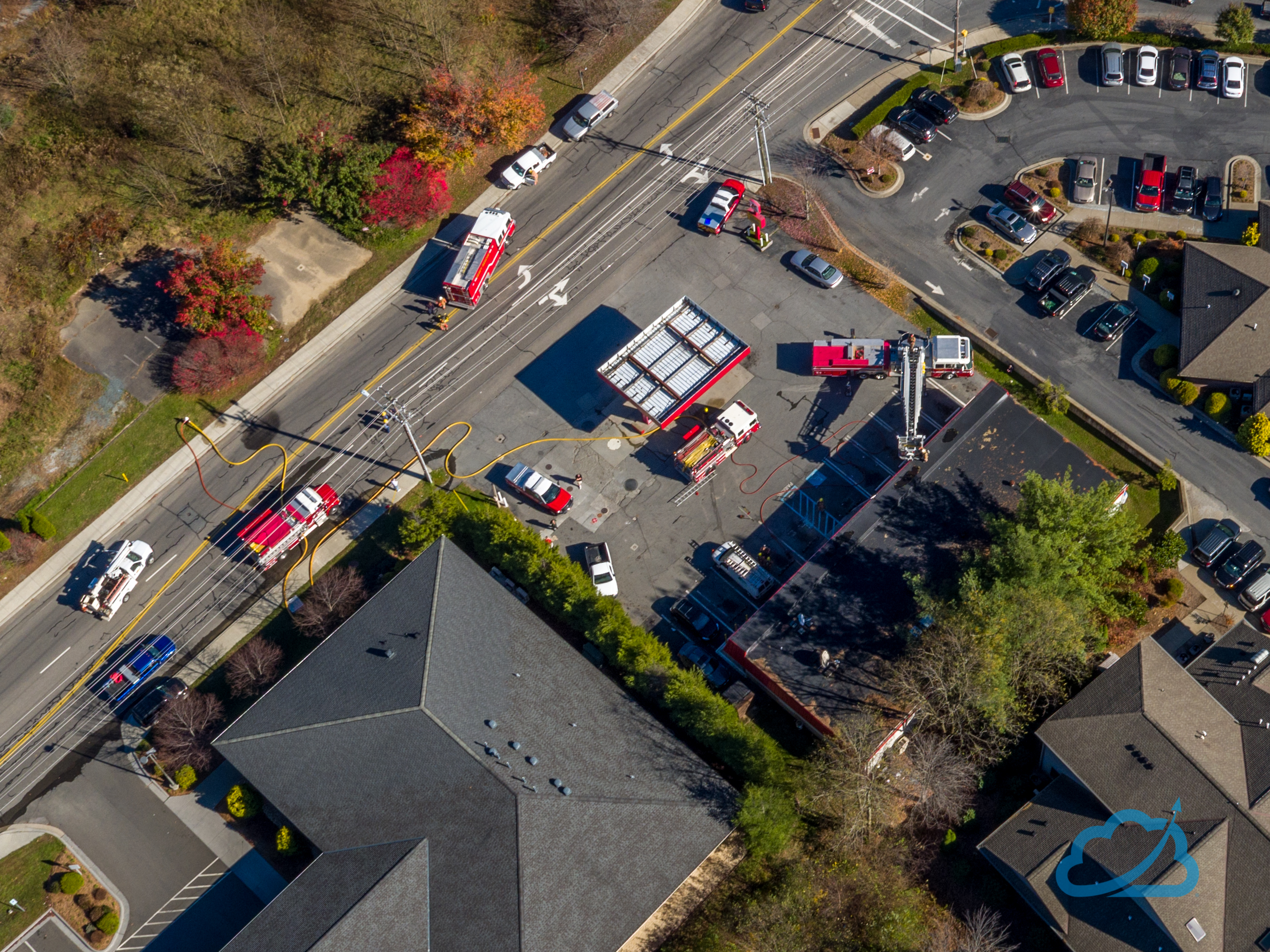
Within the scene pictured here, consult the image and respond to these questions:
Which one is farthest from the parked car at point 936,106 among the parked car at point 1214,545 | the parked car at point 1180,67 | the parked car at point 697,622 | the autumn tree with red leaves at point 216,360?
the autumn tree with red leaves at point 216,360

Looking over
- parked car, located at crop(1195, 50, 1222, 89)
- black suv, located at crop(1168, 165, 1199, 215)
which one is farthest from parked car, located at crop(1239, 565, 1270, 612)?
parked car, located at crop(1195, 50, 1222, 89)

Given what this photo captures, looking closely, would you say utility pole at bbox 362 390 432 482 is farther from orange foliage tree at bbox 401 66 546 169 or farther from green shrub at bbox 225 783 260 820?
green shrub at bbox 225 783 260 820

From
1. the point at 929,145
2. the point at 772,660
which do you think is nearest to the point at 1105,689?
the point at 772,660

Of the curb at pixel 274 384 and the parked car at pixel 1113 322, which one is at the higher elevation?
the curb at pixel 274 384

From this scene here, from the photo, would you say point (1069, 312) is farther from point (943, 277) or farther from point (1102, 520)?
point (1102, 520)

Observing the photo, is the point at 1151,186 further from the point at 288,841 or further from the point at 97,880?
the point at 97,880

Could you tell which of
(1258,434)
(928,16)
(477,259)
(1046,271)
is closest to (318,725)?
(477,259)

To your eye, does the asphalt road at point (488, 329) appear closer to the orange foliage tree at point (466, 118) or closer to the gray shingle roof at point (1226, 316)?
the orange foliage tree at point (466, 118)
